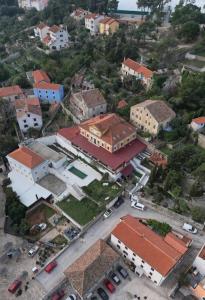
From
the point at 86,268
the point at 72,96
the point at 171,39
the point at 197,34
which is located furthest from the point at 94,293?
the point at 197,34

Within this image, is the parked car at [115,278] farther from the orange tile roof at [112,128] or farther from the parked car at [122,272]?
the orange tile roof at [112,128]

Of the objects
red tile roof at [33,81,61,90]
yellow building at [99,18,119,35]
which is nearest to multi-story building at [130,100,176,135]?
red tile roof at [33,81,61,90]

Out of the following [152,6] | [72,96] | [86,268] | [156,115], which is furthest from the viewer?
[152,6]

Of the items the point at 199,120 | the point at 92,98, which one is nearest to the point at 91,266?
the point at 199,120

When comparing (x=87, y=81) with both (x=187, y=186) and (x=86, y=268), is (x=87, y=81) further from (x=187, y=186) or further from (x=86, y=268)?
(x=86, y=268)

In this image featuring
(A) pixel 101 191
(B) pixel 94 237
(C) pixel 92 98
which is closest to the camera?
(B) pixel 94 237

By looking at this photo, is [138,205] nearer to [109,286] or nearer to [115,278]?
[115,278]
